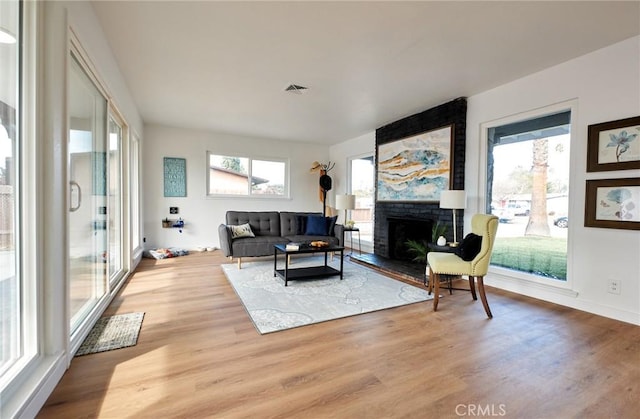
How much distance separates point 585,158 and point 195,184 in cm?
604

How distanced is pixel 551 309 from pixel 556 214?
102 cm

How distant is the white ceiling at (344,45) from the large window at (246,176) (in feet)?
6.85

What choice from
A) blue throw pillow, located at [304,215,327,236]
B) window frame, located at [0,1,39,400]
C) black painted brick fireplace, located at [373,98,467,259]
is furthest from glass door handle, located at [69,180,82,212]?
black painted brick fireplace, located at [373,98,467,259]

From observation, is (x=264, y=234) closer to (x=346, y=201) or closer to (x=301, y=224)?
(x=301, y=224)

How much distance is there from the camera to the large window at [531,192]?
2963mm

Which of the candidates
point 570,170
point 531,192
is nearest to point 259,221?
point 531,192

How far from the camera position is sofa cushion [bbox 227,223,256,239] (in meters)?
4.38

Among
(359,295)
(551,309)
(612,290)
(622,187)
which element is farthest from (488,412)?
(622,187)

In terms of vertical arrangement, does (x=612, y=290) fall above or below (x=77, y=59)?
below

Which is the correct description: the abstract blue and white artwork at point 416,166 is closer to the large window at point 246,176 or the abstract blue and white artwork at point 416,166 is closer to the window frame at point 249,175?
the window frame at point 249,175

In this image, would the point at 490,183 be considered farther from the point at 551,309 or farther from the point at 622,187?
the point at 551,309

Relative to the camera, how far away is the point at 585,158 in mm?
2697

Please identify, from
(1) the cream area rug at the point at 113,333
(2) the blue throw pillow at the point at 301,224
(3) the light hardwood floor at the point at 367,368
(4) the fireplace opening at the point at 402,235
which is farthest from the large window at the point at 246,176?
(1) the cream area rug at the point at 113,333

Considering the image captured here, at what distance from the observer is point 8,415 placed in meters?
1.10
